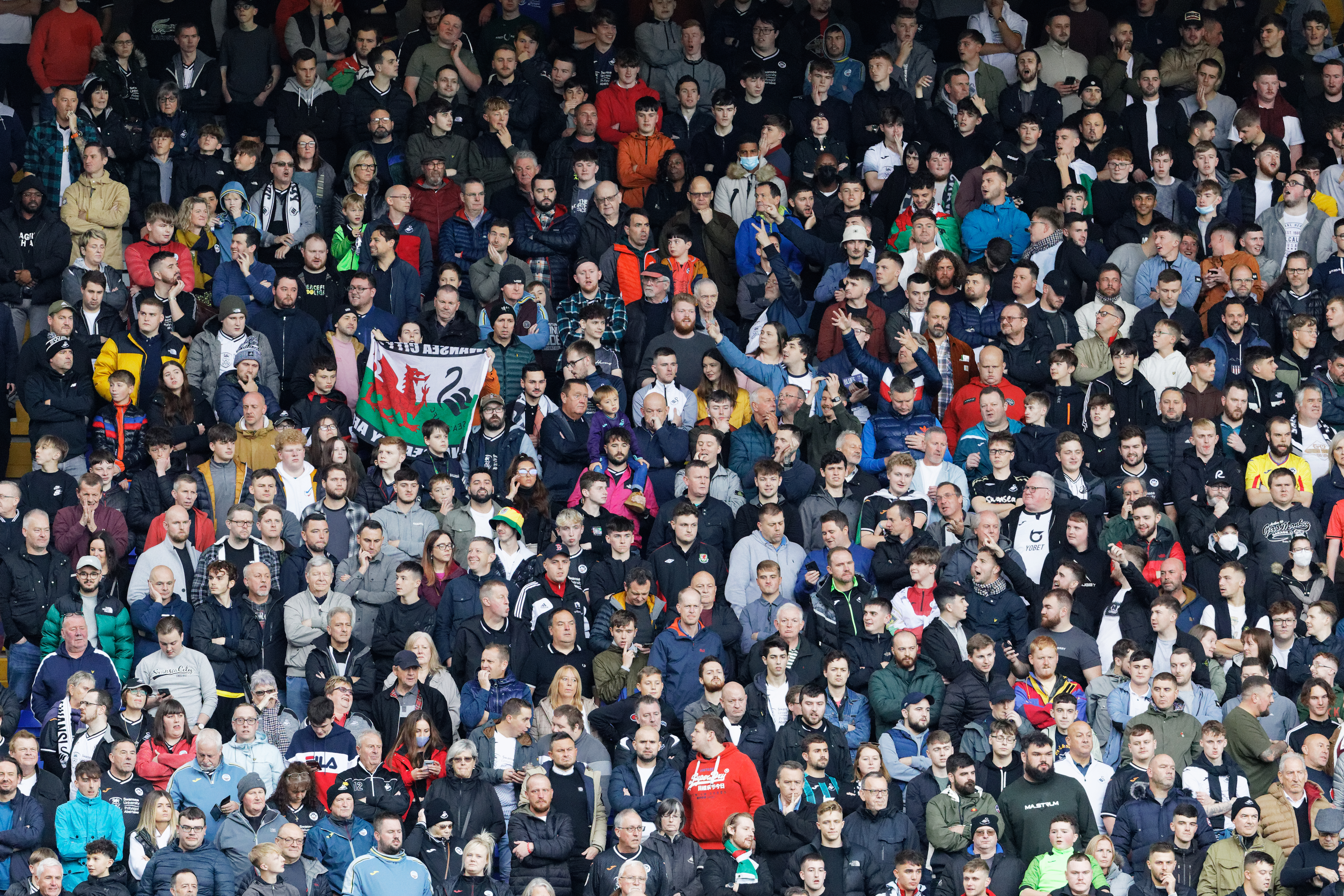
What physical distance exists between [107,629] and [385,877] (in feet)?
8.89

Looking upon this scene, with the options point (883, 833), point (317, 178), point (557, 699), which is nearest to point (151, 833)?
point (557, 699)

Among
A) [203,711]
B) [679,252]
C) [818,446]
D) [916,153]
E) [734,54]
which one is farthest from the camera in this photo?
[734,54]

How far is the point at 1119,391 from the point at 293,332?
6.27 meters

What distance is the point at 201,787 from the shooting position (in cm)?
1299

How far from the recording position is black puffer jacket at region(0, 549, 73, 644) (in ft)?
45.9

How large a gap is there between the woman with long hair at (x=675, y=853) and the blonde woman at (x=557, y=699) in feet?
3.62

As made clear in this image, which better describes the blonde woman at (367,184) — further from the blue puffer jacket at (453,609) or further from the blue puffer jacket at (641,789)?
the blue puffer jacket at (641,789)

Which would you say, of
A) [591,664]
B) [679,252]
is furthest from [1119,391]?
[591,664]

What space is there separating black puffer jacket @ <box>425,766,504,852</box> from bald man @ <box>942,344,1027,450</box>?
5012 mm

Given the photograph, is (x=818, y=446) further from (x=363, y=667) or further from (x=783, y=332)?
(x=363, y=667)

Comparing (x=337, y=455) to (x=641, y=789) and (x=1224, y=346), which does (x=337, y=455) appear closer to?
(x=641, y=789)

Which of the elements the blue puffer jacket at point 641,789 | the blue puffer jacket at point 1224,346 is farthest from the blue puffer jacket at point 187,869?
the blue puffer jacket at point 1224,346

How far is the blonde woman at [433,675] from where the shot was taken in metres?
13.8

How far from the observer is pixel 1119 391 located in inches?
647
